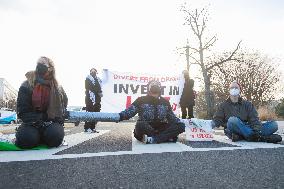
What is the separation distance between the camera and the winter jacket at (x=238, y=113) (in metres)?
7.26

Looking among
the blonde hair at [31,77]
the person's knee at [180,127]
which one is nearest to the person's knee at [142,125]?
the person's knee at [180,127]

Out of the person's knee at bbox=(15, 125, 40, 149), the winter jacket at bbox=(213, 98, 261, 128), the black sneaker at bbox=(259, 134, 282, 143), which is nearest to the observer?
the person's knee at bbox=(15, 125, 40, 149)

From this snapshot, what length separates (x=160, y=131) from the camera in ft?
22.4

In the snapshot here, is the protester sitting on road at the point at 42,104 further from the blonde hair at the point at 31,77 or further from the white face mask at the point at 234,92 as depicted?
the white face mask at the point at 234,92

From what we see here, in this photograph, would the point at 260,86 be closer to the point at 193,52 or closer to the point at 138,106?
the point at 193,52

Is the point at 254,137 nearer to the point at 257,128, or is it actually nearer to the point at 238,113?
the point at 257,128

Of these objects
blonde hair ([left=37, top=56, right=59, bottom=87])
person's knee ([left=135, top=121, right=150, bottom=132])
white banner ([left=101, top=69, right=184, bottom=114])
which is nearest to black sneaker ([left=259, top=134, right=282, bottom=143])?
person's knee ([left=135, top=121, right=150, bottom=132])

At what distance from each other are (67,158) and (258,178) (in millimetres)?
2323

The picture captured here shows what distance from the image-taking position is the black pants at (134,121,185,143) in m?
6.57

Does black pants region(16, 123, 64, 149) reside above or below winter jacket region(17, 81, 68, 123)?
below

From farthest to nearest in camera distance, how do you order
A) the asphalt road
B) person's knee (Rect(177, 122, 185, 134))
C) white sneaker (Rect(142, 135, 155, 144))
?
1. person's knee (Rect(177, 122, 185, 134))
2. white sneaker (Rect(142, 135, 155, 144))
3. the asphalt road

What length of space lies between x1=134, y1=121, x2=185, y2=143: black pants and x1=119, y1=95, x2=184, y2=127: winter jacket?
0.39 ft

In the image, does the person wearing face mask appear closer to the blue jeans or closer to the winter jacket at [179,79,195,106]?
the blue jeans

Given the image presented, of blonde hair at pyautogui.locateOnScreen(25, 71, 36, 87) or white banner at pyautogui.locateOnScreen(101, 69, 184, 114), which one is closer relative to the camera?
blonde hair at pyautogui.locateOnScreen(25, 71, 36, 87)
